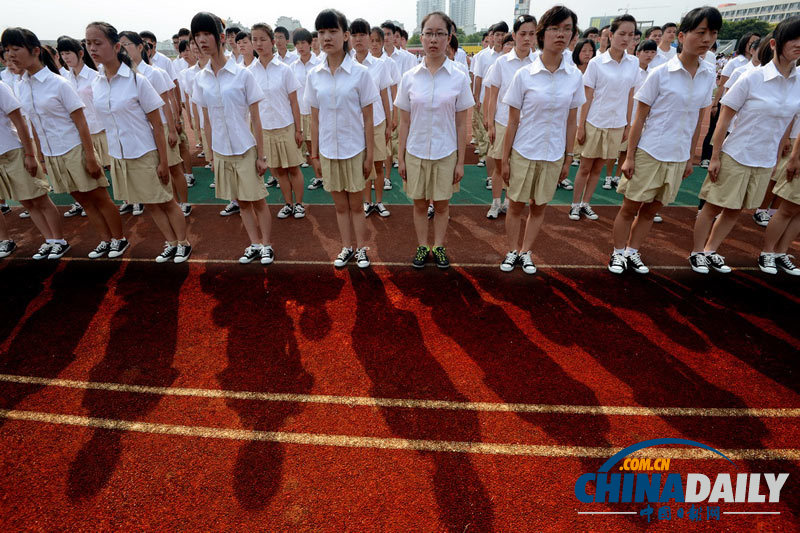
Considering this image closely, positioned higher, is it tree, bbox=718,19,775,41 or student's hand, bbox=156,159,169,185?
tree, bbox=718,19,775,41

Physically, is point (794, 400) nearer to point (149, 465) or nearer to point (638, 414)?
point (638, 414)

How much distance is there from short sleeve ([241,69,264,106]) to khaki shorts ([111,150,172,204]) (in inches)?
Answer: 47.9

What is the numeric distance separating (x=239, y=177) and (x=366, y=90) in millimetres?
1611

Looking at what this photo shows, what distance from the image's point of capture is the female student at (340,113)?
3744 millimetres

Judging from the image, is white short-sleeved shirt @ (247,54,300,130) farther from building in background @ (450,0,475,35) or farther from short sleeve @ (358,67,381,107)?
building in background @ (450,0,475,35)

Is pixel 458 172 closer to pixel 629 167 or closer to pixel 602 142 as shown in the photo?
pixel 629 167

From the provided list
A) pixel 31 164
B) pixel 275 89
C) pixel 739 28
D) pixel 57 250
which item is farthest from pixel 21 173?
pixel 739 28

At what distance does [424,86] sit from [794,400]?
148 inches

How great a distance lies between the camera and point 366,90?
12.9 feet

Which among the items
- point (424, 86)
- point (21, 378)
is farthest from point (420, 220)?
point (21, 378)

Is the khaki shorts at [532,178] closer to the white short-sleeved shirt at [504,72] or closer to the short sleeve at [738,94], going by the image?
the white short-sleeved shirt at [504,72]

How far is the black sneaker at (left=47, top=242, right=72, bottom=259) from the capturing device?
16.8 ft

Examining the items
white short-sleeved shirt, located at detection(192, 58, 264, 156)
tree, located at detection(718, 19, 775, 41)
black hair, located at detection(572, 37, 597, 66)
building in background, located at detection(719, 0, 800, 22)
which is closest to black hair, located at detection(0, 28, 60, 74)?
white short-sleeved shirt, located at detection(192, 58, 264, 156)

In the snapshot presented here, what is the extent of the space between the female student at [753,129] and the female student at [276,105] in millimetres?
4573
